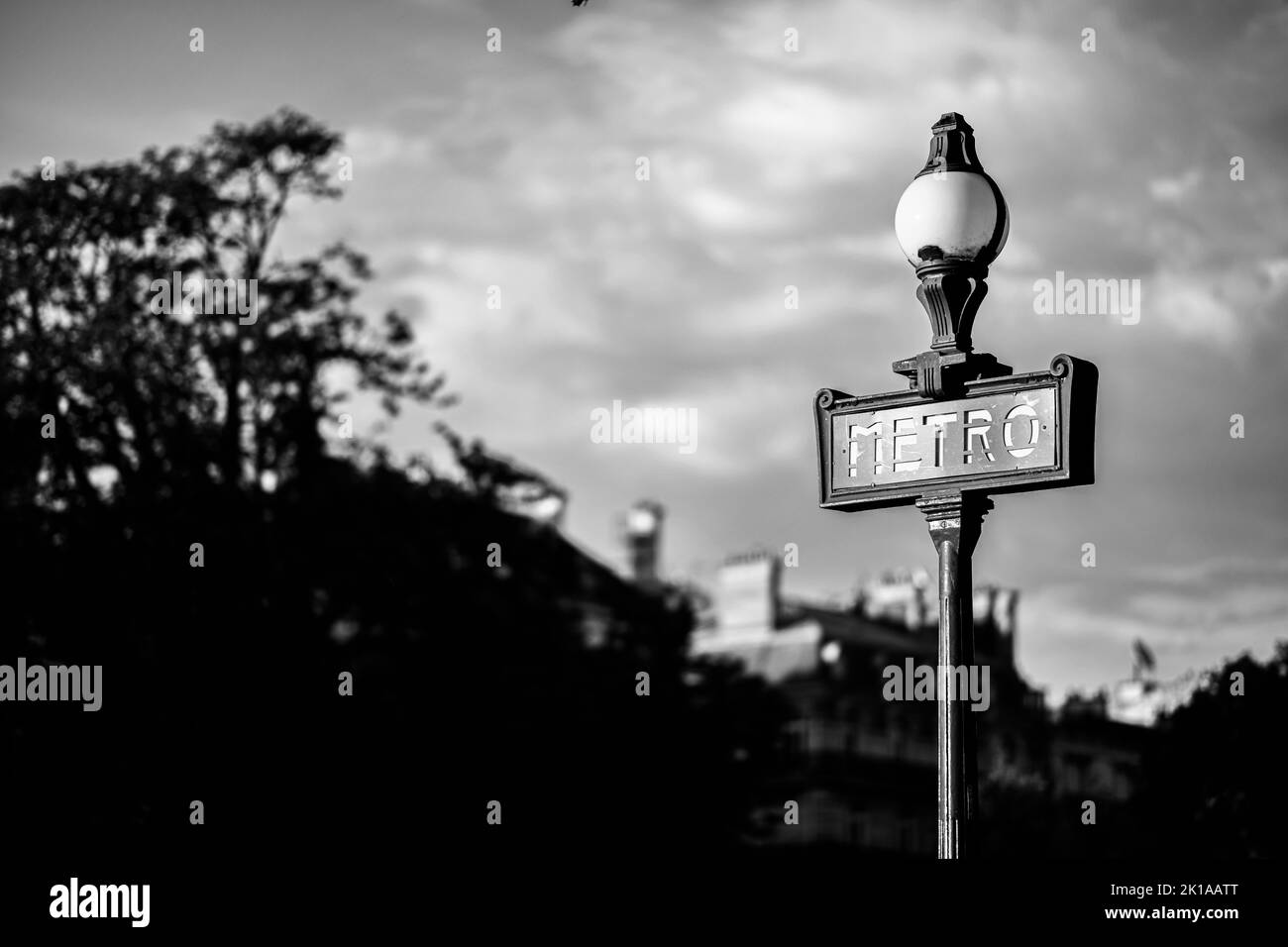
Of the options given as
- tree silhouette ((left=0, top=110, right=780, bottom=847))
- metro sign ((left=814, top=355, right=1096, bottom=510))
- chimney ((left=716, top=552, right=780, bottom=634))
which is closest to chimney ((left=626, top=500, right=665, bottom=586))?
chimney ((left=716, top=552, right=780, bottom=634))

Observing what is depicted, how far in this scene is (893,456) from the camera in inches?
321

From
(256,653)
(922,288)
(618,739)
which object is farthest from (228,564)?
(922,288)

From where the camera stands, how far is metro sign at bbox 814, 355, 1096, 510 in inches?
305

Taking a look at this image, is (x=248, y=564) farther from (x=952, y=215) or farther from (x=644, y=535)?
(x=644, y=535)

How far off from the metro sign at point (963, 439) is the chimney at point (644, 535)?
87.7 meters

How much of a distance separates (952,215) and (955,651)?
5.53ft

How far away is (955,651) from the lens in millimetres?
7855

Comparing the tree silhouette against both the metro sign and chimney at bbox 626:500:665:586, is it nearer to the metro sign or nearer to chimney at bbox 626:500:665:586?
the metro sign

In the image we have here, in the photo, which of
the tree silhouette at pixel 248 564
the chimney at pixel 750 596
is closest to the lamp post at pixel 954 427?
the tree silhouette at pixel 248 564

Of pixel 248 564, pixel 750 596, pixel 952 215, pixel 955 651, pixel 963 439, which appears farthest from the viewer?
pixel 750 596

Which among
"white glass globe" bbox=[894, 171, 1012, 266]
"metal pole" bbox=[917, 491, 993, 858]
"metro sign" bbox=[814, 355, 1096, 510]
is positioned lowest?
"metal pole" bbox=[917, 491, 993, 858]

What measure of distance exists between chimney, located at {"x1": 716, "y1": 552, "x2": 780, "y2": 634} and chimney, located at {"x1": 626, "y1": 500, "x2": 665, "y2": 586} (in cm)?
733

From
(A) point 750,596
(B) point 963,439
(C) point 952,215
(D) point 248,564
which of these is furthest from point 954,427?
(A) point 750,596
